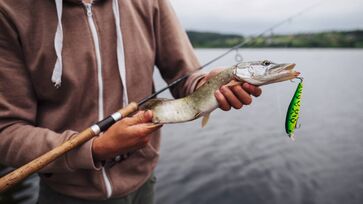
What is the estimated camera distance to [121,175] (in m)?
2.38

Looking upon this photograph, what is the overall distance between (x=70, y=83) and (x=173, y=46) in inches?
38.1

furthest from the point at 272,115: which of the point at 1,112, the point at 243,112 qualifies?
the point at 1,112

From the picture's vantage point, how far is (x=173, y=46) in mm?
2693

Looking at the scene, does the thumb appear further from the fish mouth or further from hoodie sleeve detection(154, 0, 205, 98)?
the fish mouth

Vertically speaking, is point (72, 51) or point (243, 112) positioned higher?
point (72, 51)

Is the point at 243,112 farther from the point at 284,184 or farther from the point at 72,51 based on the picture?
the point at 72,51

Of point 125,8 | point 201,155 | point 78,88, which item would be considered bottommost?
point 201,155

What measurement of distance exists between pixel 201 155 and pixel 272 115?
680cm

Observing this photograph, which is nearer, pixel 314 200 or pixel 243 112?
pixel 314 200

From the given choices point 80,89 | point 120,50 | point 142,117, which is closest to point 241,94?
point 142,117

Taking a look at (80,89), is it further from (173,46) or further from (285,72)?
(285,72)

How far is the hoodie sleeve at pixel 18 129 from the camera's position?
202 cm

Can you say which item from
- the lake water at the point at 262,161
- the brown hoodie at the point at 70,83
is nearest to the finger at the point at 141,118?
the brown hoodie at the point at 70,83

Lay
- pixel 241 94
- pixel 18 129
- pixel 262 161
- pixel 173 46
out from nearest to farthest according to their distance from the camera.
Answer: pixel 18 129, pixel 241 94, pixel 173 46, pixel 262 161
